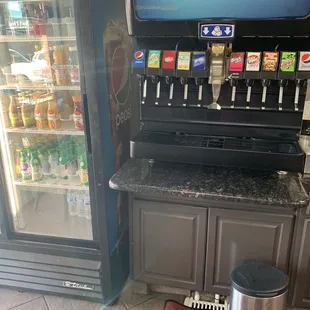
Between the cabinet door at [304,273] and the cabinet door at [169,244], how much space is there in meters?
0.47

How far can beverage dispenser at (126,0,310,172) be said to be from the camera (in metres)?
1.38

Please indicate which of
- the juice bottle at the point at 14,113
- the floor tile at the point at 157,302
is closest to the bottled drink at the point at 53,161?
the juice bottle at the point at 14,113

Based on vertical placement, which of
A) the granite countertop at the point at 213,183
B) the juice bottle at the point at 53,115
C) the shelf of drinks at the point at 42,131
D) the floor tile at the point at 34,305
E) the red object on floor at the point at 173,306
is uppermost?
the juice bottle at the point at 53,115

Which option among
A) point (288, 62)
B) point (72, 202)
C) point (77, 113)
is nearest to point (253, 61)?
point (288, 62)

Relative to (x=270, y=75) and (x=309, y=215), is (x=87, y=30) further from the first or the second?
(x=309, y=215)

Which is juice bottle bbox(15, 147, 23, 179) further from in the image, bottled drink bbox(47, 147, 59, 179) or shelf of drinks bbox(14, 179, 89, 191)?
bottled drink bbox(47, 147, 59, 179)

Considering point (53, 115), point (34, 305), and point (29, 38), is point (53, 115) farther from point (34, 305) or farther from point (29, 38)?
point (34, 305)

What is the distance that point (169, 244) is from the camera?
180cm

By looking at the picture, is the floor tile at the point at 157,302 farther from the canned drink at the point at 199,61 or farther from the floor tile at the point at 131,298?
the canned drink at the point at 199,61

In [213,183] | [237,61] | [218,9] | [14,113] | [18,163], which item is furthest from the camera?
[18,163]

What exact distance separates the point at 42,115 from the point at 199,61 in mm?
992

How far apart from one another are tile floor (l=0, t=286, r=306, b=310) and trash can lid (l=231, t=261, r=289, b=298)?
58 centimetres

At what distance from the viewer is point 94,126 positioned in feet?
5.33

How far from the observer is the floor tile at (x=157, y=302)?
77.6 inches
